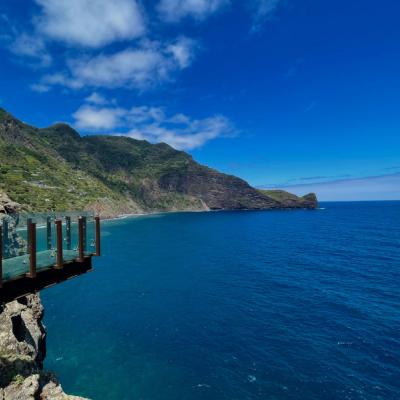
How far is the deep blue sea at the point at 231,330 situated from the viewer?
31.8 metres

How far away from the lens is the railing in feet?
55.1

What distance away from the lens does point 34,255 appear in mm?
17047

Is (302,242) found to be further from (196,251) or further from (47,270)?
(47,270)

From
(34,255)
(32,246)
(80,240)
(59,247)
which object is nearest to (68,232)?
(80,240)

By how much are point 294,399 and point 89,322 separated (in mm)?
32947

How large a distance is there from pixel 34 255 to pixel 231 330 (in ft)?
113

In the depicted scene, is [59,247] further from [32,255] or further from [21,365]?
[21,365]

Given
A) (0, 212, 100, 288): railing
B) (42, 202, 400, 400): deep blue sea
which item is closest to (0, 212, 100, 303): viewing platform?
(0, 212, 100, 288): railing

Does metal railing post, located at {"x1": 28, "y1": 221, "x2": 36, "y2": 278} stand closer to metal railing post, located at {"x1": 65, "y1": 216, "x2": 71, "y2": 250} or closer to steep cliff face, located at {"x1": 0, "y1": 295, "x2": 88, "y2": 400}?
metal railing post, located at {"x1": 65, "y1": 216, "x2": 71, "y2": 250}

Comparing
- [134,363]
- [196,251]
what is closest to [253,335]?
[134,363]

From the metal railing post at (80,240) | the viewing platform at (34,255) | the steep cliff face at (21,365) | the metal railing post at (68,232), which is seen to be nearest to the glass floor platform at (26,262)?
the viewing platform at (34,255)

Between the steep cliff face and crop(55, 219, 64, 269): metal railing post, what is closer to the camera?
crop(55, 219, 64, 269): metal railing post

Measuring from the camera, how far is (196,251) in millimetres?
109938

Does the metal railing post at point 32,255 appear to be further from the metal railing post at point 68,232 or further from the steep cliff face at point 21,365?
the steep cliff face at point 21,365
